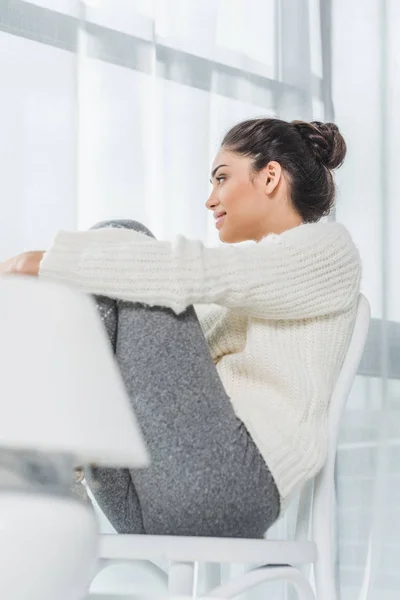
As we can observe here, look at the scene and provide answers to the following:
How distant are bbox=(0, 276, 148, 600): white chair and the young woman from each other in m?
0.53

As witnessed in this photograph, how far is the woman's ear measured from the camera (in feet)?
5.09

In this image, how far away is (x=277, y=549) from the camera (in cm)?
109

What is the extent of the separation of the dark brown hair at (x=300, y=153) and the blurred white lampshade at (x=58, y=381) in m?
1.06

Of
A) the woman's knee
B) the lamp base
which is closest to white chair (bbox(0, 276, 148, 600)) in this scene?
the lamp base

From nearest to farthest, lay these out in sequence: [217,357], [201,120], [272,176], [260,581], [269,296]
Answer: [260,581], [269,296], [217,357], [272,176], [201,120]

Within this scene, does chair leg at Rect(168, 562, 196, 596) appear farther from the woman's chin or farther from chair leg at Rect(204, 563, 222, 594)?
chair leg at Rect(204, 563, 222, 594)

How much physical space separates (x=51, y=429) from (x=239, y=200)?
1.13m

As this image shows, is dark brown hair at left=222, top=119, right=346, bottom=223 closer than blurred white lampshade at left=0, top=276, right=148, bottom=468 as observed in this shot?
No

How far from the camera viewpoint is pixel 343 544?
86.9 inches

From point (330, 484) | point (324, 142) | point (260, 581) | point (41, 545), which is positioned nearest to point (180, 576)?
point (260, 581)

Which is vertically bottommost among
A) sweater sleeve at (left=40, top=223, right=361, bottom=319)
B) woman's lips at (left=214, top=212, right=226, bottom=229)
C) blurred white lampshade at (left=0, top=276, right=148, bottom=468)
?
blurred white lampshade at (left=0, top=276, right=148, bottom=468)

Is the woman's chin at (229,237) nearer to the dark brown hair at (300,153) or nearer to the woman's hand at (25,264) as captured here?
the dark brown hair at (300,153)

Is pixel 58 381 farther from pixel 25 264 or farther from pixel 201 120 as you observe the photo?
pixel 201 120

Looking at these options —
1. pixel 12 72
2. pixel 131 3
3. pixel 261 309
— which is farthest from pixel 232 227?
pixel 131 3
